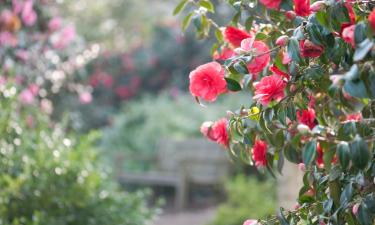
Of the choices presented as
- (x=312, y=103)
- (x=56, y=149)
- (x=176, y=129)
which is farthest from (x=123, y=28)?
(x=312, y=103)

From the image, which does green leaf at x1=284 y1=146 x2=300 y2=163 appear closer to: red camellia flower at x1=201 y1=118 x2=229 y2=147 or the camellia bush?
the camellia bush

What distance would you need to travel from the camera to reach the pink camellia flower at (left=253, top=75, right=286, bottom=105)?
1.78 meters

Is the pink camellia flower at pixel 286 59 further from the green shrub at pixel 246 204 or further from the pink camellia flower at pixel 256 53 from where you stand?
the green shrub at pixel 246 204

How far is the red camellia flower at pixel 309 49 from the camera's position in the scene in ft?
5.70

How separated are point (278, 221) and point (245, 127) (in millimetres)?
285

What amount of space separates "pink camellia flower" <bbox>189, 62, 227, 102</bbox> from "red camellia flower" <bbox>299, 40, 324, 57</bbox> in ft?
0.78

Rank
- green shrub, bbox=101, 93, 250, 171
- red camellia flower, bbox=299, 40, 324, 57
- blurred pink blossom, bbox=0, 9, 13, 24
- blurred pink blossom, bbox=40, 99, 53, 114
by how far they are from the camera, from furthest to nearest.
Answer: green shrub, bbox=101, 93, 250, 171
blurred pink blossom, bbox=40, 99, 53, 114
blurred pink blossom, bbox=0, 9, 13, 24
red camellia flower, bbox=299, 40, 324, 57

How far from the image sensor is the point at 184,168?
9.32m

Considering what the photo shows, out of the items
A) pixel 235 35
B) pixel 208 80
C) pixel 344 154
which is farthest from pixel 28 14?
pixel 344 154

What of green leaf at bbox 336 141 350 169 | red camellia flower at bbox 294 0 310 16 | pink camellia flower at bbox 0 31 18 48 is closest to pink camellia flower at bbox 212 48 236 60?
red camellia flower at bbox 294 0 310 16

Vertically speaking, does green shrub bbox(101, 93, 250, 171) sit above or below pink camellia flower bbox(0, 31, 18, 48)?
above

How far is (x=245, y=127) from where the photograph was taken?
194 centimetres

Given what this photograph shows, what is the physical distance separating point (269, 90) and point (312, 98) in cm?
45

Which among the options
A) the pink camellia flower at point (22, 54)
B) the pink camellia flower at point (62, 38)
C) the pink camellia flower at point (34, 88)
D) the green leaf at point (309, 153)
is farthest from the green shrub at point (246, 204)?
the green leaf at point (309, 153)
